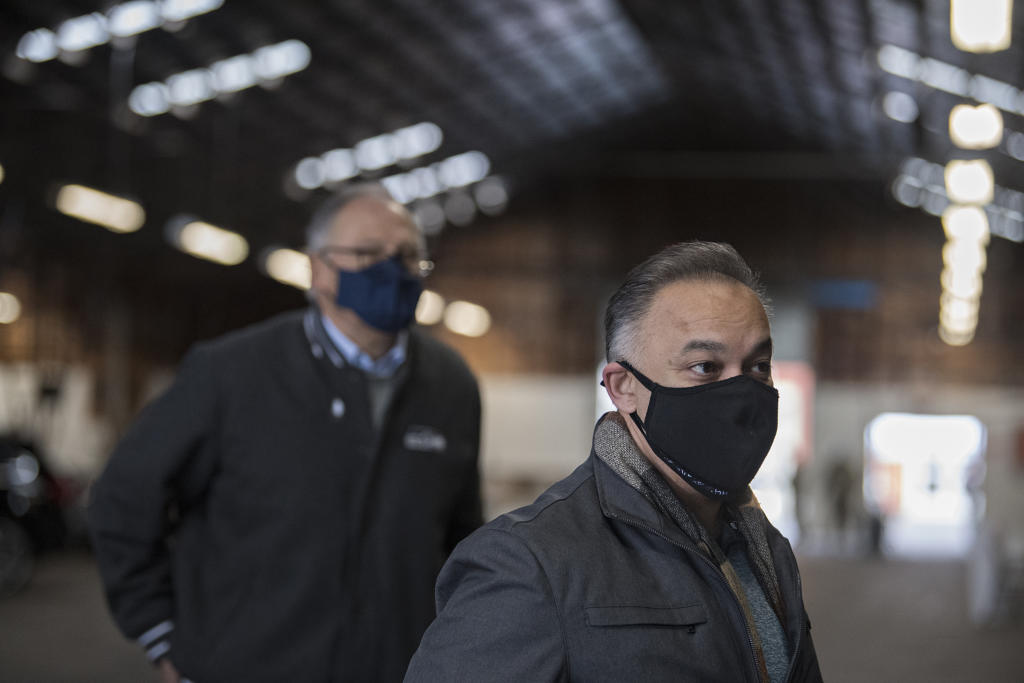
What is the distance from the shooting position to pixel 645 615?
3.79 feet

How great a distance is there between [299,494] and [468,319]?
1998cm

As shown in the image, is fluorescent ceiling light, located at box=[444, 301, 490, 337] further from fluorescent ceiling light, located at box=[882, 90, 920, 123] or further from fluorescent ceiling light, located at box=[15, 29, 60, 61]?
fluorescent ceiling light, located at box=[15, 29, 60, 61]

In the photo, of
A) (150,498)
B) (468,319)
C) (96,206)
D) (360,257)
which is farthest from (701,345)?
(468,319)

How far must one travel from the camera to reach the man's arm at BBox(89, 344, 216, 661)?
2.12m

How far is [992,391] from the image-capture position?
21.0 m

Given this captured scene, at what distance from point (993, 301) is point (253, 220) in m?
13.7

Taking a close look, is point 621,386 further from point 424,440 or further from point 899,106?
point 899,106

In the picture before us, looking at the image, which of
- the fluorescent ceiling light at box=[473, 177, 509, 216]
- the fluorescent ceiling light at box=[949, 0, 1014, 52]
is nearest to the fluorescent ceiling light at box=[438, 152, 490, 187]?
the fluorescent ceiling light at box=[473, 177, 509, 216]

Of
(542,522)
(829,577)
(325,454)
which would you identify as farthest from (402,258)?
(829,577)

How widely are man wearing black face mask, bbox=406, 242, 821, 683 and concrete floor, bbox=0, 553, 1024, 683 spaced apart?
18.6 ft

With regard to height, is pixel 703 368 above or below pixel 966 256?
below

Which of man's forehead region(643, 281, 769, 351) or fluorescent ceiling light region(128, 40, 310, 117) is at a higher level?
fluorescent ceiling light region(128, 40, 310, 117)

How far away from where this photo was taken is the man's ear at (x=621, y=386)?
132 centimetres

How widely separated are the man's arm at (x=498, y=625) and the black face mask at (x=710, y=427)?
24cm
